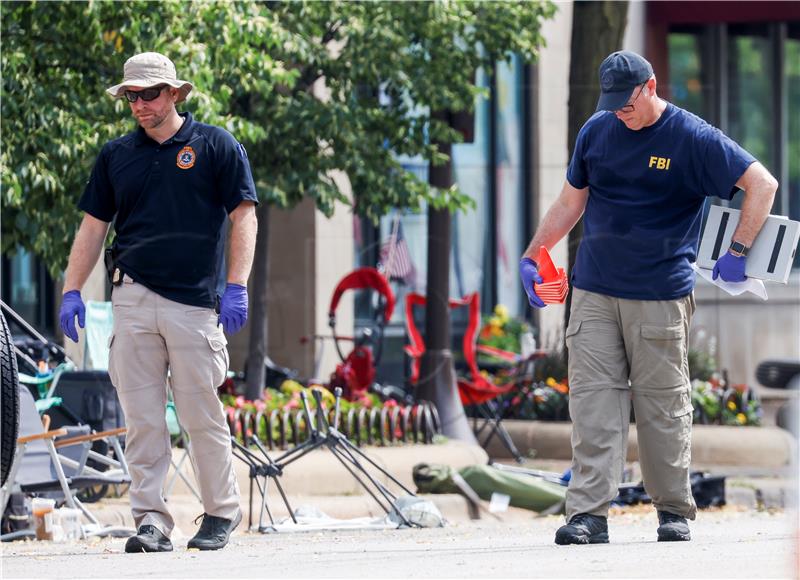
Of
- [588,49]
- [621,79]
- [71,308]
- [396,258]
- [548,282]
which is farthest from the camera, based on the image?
[396,258]

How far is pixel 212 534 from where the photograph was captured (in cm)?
656

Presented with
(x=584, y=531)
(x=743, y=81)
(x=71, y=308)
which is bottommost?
(x=584, y=531)

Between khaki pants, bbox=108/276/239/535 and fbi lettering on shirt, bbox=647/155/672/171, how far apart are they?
1.81 m

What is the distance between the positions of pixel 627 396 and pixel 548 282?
1.88 ft

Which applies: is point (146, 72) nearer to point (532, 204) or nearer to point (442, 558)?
point (442, 558)

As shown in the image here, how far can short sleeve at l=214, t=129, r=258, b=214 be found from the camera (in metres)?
6.43

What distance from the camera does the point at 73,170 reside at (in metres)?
10.3

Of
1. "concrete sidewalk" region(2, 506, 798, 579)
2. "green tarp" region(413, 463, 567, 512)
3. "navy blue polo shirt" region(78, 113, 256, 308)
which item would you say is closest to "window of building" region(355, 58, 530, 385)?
"green tarp" region(413, 463, 567, 512)

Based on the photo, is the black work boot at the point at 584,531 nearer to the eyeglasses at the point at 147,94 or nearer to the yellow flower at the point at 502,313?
the eyeglasses at the point at 147,94

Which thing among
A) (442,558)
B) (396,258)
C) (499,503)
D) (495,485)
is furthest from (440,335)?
(442,558)

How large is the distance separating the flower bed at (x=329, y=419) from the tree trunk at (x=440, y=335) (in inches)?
15.2

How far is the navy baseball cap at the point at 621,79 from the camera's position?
20.6 feet

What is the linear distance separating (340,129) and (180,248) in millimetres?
5886

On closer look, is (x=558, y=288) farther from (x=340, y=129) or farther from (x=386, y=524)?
(x=340, y=129)
